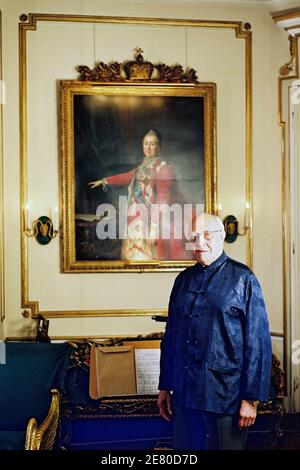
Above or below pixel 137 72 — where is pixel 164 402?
below

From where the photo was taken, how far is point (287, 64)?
2.86 metres

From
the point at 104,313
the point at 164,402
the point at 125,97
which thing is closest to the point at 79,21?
the point at 125,97

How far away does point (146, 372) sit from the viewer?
7.15ft

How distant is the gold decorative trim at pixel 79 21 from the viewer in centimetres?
276

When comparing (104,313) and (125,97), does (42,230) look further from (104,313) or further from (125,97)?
(125,97)

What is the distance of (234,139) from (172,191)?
341 mm

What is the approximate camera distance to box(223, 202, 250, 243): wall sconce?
2871mm

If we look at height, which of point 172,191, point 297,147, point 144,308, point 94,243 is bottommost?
point 144,308

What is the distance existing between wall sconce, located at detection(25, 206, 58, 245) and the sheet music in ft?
2.48

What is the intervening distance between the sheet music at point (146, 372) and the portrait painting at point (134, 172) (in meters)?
0.66

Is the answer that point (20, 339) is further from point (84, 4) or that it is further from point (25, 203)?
point (84, 4)

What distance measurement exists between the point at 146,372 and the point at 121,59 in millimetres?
1327

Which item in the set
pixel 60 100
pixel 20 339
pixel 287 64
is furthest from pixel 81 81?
pixel 20 339

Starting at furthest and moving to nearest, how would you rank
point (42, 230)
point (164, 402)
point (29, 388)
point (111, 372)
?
point (42, 230), point (111, 372), point (29, 388), point (164, 402)
